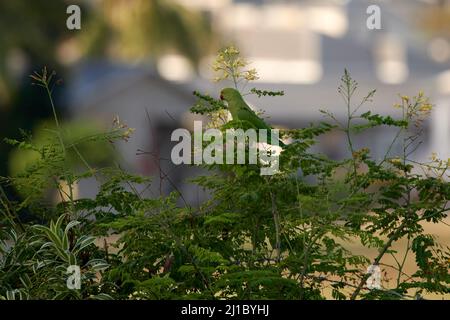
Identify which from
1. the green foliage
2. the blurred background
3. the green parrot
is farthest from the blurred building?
the green parrot

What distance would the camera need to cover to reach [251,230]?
4391 mm

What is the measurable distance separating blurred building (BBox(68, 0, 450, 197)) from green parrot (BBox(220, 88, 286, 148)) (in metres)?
34.8

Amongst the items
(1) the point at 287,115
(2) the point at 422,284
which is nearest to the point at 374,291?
(2) the point at 422,284

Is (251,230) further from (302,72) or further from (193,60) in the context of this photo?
(302,72)

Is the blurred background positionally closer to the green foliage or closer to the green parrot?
the green foliage

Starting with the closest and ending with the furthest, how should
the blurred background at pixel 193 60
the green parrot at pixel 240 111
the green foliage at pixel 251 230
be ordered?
the green foliage at pixel 251 230, the green parrot at pixel 240 111, the blurred background at pixel 193 60

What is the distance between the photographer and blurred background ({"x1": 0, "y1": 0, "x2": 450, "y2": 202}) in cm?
3409

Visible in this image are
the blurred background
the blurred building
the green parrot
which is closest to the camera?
the green parrot

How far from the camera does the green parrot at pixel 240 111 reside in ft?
13.9

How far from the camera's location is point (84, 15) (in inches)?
1539

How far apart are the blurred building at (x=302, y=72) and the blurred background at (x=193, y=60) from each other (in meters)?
0.06

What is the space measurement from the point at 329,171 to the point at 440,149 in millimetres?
48269

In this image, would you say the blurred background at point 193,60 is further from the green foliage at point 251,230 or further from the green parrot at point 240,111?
the green parrot at point 240,111

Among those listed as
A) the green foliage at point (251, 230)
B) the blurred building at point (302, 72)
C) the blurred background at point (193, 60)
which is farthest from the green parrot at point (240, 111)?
the blurred building at point (302, 72)
